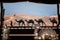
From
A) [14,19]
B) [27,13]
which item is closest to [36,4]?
[27,13]

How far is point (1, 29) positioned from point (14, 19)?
0.22m

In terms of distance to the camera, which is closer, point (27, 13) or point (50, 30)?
point (50, 30)

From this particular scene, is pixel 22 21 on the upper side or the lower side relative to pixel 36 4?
lower

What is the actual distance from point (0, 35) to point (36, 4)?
594mm

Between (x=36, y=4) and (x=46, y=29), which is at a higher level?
(x=36, y=4)

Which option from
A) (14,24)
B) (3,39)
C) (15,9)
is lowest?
(3,39)

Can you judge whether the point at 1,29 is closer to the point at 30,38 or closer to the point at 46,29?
the point at 30,38

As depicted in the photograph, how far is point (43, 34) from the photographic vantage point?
6.75 feet

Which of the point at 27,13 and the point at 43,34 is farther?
the point at 27,13

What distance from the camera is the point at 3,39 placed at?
2092 mm

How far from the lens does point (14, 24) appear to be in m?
2.21

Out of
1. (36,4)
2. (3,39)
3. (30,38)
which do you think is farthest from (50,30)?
(3,39)

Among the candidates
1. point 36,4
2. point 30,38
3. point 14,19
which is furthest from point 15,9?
point 30,38

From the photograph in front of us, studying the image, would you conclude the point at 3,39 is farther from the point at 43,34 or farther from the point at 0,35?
the point at 43,34
